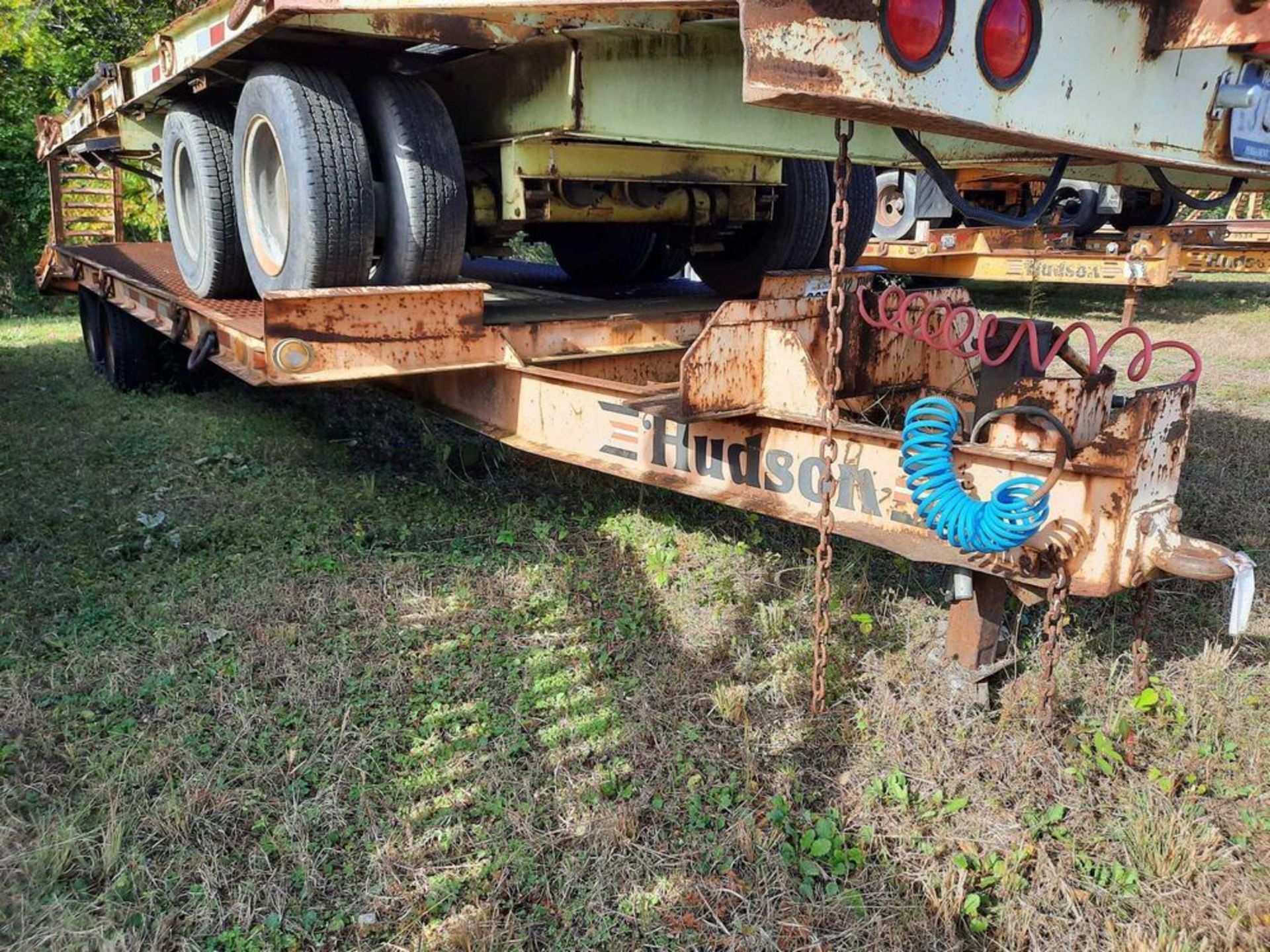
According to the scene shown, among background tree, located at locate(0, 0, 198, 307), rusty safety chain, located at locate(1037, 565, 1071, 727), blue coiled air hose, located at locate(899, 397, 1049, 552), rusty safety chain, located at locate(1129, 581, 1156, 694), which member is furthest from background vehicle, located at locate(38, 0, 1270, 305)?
background tree, located at locate(0, 0, 198, 307)

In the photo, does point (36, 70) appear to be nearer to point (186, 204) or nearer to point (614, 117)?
point (186, 204)

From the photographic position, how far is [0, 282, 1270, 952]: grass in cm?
202

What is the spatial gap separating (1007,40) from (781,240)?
3.11 metres

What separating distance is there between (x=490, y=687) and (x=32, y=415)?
418 cm

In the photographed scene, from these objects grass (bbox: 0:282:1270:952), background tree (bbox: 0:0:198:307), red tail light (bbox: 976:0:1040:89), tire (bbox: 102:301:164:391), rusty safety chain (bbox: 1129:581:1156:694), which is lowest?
grass (bbox: 0:282:1270:952)

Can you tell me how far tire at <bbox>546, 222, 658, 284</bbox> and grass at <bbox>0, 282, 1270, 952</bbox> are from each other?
2375mm

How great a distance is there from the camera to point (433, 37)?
2.97m

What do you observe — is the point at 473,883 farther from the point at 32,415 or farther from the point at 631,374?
the point at 32,415

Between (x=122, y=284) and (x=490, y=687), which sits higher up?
(x=122, y=284)

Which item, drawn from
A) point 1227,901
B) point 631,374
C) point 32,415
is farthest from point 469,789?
point 32,415

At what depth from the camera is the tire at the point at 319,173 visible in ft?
10.7

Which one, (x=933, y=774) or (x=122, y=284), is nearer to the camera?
(x=933, y=774)

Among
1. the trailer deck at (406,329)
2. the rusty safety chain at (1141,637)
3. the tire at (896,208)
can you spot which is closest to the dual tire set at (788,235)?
the trailer deck at (406,329)

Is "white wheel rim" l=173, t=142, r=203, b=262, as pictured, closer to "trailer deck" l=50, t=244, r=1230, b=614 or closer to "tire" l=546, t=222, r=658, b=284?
"trailer deck" l=50, t=244, r=1230, b=614
